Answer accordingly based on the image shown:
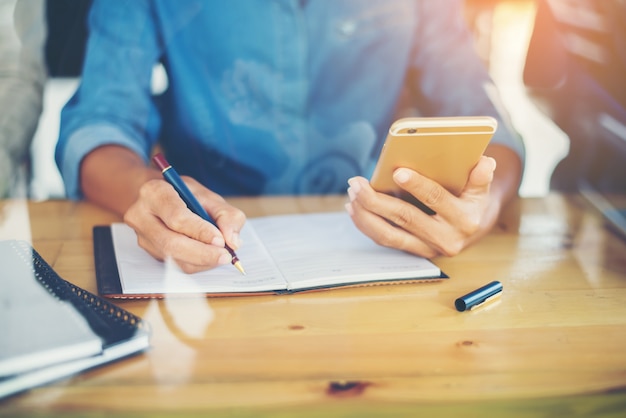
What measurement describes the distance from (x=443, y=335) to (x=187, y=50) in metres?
0.70

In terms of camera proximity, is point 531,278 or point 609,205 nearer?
point 531,278

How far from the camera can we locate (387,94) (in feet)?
3.73

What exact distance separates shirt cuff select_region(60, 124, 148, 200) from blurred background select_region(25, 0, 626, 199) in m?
0.05

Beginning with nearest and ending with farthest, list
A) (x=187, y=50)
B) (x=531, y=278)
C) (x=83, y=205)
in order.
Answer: (x=531, y=278), (x=83, y=205), (x=187, y=50)

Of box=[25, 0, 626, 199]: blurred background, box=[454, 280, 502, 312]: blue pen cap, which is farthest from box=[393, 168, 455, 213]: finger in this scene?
box=[25, 0, 626, 199]: blurred background

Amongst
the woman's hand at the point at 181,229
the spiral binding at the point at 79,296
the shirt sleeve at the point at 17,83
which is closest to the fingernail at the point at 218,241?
the woman's hand at the point at 181,229

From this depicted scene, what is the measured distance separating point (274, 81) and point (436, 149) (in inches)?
19.0

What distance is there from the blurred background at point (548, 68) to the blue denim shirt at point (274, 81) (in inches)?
5.2

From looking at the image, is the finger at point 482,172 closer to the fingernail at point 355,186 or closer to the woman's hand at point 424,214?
the woman's hand at point 424,214

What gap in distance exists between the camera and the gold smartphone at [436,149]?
23.6 inches

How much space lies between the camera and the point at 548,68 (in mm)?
1240

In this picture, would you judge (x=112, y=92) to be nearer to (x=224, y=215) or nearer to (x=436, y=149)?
(x=224, y=215)

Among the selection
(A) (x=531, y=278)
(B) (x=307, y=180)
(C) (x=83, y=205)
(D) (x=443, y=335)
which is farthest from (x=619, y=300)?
(C) (x=83, y=205)

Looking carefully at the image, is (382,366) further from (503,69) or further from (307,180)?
(503,69)
